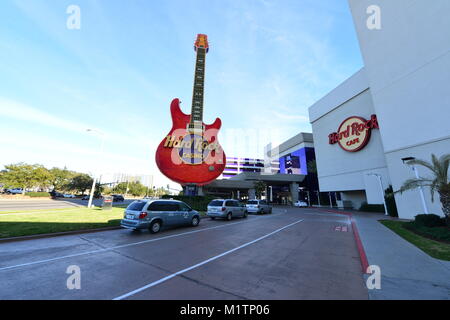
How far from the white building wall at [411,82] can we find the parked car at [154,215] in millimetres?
18375

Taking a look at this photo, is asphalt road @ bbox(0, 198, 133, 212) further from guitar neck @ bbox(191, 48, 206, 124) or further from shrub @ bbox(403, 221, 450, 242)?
shrub @ bbox(403, 221, 450, 242)

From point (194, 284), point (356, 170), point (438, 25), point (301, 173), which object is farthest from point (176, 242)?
point (301, 173)

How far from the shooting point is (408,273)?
4.49m

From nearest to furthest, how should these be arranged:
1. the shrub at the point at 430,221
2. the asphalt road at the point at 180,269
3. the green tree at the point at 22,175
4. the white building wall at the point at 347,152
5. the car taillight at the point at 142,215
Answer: the asphalt road at the point at 180,269, the car taillight at the point at 142,215, the shrub at the point at 430,221, the white building wall at the point at 347,152, the green tree at the point at 22,175

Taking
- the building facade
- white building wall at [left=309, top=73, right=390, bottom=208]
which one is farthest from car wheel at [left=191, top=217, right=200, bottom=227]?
white building wall at [left=309, top=73, right=390, bottom=208]

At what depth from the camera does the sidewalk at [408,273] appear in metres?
3.55

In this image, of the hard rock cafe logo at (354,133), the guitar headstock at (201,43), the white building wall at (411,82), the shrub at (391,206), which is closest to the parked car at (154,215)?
the white building wall at (411,82)

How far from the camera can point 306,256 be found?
599 centimetres

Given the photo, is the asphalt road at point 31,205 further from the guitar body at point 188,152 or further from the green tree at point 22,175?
the green tree at point 22,175

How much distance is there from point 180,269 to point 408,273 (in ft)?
19.0

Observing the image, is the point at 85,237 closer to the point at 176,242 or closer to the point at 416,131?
the point at 176,242

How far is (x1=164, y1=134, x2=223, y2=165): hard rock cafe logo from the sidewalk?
18.3 m

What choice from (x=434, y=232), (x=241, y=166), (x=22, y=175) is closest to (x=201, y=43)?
(x=434, y=232)
